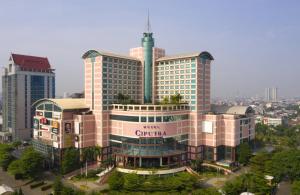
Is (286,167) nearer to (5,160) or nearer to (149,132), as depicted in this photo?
(149,132)

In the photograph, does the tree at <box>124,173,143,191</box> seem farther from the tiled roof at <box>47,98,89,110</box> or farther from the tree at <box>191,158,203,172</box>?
the tiled roof at <box>47,98,89,110</box>

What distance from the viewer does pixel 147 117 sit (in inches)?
2820

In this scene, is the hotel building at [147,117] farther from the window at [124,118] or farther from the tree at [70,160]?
the tree at [70,160]

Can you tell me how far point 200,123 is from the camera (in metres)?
80.8

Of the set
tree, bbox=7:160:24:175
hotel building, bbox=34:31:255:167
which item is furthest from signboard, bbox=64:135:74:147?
tree, bbox=7:160:24:175

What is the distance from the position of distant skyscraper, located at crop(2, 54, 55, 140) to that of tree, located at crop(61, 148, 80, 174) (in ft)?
180

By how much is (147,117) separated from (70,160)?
919 inches

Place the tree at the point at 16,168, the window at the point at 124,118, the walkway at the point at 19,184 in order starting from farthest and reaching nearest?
the window at the point at 124,118
the tree at the point at 16,168
the walkway at the point at 19,184

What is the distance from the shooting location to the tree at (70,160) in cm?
6681

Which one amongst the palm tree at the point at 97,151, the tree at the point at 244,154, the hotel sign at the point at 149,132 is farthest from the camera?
the tree at the point at 244,154

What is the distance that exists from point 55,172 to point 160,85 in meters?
42.8

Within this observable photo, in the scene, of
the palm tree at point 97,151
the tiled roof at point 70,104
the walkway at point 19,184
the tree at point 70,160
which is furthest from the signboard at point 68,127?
the walkway at point 19,184

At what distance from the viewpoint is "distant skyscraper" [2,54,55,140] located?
113 metres

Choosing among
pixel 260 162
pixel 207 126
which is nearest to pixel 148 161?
pixel 207 126
